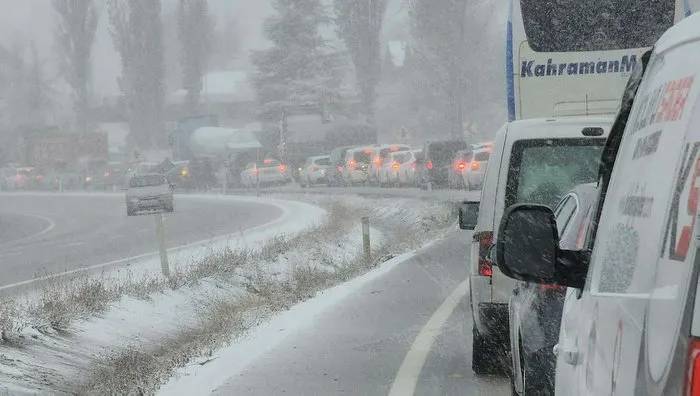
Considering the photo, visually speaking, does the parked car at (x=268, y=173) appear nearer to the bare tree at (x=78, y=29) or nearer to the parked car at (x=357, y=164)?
the parked car at (x=357, y=164)

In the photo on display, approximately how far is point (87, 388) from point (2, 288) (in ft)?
31.6

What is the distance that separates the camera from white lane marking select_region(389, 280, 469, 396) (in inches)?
300

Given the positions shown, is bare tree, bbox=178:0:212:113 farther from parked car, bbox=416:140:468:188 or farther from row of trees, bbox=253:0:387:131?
parked car, bbox=416:140:468:188

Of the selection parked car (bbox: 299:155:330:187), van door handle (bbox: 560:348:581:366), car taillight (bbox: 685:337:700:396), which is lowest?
parked car (bbox: 299:155:330:187)

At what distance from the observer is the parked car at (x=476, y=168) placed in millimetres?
38250

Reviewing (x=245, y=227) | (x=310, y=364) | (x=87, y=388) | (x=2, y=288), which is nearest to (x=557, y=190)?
(x=310, y=364)

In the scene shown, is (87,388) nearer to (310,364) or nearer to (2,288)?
(310,364)

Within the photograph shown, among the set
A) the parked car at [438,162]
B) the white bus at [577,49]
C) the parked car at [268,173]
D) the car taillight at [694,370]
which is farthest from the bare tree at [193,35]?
the car taillight at [694,370]

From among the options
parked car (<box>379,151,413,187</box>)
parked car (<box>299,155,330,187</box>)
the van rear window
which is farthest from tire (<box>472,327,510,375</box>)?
parked car (<box>299,155,330,187</box>)

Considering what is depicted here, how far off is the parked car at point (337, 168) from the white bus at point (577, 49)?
41.9 meters

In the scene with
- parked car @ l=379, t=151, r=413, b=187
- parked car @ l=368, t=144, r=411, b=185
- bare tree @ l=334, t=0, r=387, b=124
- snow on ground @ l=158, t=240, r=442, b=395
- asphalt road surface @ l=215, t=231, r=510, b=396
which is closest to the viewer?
asphalt road surface @ l=215, t=231, r=510, b=396

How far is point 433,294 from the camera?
517 inches

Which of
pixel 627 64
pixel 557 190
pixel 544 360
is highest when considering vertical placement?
pixel 627 64

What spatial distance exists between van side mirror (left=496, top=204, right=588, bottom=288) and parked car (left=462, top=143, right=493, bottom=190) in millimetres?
35213
